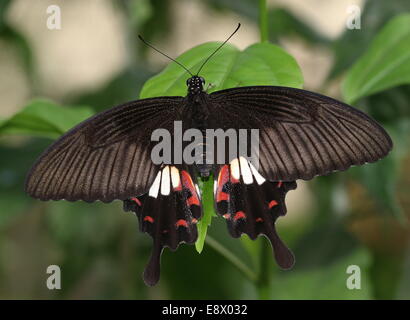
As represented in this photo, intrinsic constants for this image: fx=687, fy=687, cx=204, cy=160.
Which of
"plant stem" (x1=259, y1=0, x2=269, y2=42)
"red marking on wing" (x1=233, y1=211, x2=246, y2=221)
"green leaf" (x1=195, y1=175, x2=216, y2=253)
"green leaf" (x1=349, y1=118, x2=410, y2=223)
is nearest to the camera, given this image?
"green leaf" (x1=195, y1=175, x2=216, y2=253)

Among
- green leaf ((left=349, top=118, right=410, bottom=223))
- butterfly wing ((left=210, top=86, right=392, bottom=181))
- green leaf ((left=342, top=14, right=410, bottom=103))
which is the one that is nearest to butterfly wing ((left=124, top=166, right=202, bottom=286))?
butterfly wing ((left=210, top=86, right=392, bottom=181))

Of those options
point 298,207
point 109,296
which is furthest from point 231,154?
point 298,207

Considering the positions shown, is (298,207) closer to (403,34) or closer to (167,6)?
(167,6)

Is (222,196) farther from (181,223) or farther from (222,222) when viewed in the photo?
(222,222)

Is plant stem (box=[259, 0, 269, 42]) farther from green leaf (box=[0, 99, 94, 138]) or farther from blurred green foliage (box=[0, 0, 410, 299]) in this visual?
green leaf (box=[0, 99, 94, 138])

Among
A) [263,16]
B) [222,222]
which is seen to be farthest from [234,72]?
[222,222]

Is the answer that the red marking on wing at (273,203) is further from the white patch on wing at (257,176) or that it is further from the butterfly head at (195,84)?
the butterfly head at (195,84)
